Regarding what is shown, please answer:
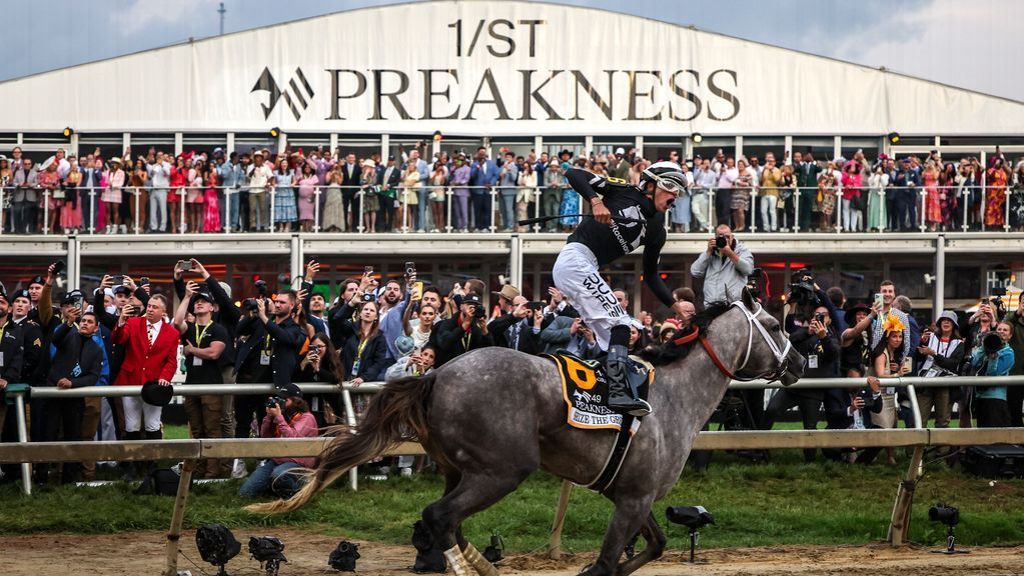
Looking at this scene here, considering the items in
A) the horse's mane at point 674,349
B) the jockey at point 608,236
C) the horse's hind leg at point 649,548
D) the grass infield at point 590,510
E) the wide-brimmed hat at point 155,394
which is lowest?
the grass infield at point 590,510

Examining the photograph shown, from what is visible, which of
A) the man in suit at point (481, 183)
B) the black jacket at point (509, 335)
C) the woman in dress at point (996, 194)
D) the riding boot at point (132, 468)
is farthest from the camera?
the woman in dress at point (996, 194)

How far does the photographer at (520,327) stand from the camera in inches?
491

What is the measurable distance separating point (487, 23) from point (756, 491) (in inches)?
871

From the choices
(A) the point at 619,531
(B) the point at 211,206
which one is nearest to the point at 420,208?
(B) the point at 211,206

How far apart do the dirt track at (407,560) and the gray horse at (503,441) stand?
1565 millimetres

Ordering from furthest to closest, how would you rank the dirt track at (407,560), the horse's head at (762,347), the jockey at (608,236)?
the dirt track at (407,560) < the horse's head at (762,347) < the jockey at (608,236)

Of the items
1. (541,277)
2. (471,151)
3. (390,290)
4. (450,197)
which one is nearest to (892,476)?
(390,290)

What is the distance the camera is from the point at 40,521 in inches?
404

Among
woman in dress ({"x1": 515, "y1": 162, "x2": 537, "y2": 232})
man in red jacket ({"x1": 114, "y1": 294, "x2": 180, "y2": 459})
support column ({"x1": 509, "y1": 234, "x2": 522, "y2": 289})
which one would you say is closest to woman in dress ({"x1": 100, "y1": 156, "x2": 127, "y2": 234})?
woman in dress ({"x1": 515, "y1": 162, "x2": 537, "y2": 232})

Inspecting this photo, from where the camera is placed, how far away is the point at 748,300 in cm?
832

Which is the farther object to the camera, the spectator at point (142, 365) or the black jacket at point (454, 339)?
the black jacket at point (454, 339)

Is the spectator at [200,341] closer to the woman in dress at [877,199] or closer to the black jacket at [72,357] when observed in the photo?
the black jacket at [72,357]

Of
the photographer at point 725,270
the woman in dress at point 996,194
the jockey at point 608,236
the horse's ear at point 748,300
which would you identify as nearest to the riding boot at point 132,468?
the photographer at point 725,270

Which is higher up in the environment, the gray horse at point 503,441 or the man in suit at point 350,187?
the man in suit at point 350,187
